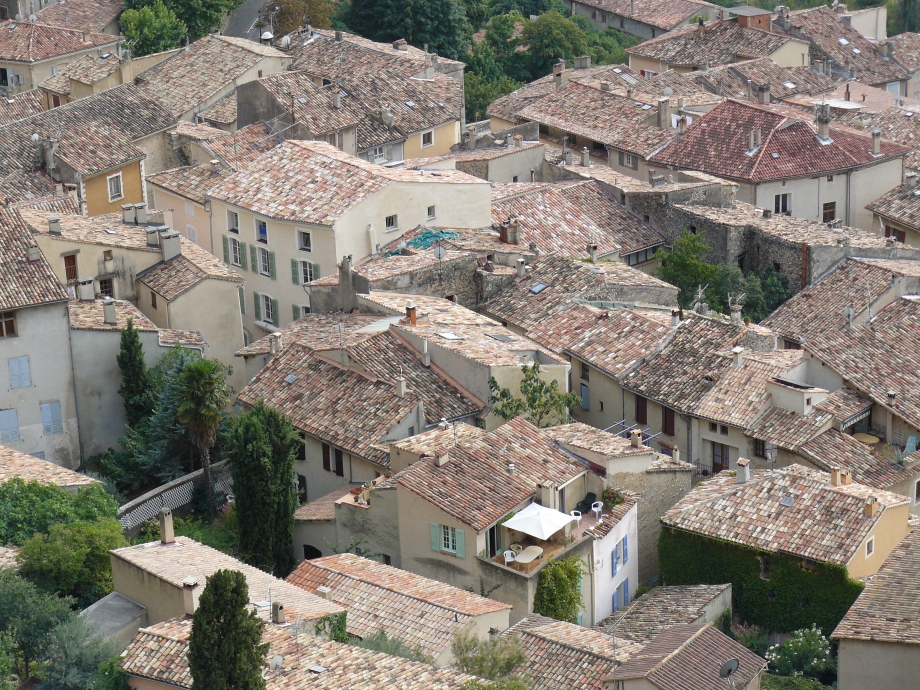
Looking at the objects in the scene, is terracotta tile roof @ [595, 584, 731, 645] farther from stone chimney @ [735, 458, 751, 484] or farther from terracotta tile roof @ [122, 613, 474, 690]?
terracotta tile roof @ [122, 613, 474, 690]

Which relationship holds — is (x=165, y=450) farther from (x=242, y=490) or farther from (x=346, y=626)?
→ (x=346, y=626)

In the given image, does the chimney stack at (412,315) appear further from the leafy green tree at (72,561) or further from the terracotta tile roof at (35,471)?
the leafy green tree at (72,561)

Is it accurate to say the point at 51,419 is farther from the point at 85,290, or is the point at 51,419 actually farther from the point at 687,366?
the point at 687,366

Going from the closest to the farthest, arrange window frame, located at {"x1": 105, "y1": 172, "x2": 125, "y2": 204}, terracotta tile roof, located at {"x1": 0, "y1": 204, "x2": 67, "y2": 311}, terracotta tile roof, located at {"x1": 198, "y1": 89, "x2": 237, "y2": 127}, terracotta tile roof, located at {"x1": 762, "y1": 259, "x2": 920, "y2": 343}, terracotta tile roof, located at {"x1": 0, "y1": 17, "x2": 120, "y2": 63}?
terracotta tile roof, located at {"x1": 0, "y1": 204, "x2": 67, "y2": 311}
terracotta tile roof, located at {"x1": 762, "y1": 259, "x2": 920, "y2": 343}
window frame, located at {"x1": 105, "y1": 172, "x2": 125, "y2": 204}
terracotta tile roof, located at {"x1": 198, "y1": 89, "x2": 237, "y2": 127}
terracotta tile roof, located at {"x1": 0, "y1": 17, "x2": 120, "y2": 63}

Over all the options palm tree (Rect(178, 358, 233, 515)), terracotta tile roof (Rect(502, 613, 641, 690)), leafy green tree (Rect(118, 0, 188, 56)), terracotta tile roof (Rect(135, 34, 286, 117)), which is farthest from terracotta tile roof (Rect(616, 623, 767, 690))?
leafy green tree (Rect(118, 0, 188, 56))

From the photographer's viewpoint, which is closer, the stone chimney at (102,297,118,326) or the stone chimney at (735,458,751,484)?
the stone chimney at (735,458,751,484)

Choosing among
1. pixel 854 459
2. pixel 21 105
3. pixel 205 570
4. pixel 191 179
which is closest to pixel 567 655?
pixel 205 570

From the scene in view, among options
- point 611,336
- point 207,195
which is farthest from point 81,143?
point 611,336
